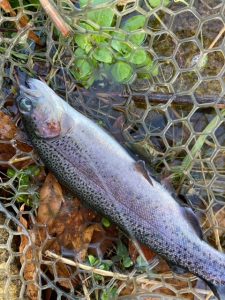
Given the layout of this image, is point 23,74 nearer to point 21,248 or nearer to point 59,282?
point 21,248

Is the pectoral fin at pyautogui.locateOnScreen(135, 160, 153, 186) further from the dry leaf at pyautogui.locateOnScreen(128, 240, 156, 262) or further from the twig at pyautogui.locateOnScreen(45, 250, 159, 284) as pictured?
the twig at pyautogui.locateOnScreen(45, 250, 159, 284)

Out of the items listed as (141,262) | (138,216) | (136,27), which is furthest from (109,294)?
(136,27)

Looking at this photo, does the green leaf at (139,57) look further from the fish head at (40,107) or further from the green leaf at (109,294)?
the green leaf at (109,294)

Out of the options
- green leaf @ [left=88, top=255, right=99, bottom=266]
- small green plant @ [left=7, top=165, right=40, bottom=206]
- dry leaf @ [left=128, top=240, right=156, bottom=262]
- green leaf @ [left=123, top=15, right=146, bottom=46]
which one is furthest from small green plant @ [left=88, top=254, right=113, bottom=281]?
green leaf @ [left=123, top=15, right=146, bottom=46]

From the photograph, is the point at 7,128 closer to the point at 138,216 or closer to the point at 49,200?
the point at 49,200

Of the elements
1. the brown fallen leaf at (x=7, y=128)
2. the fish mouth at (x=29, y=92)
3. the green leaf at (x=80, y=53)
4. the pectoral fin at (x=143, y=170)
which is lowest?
the pectoral fin at (x=143, y=170)

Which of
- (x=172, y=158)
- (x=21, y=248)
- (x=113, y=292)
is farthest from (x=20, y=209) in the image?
(x=172, y=158)

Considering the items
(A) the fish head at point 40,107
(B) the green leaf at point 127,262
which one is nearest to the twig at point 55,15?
(A) the fish head at point 40,107
